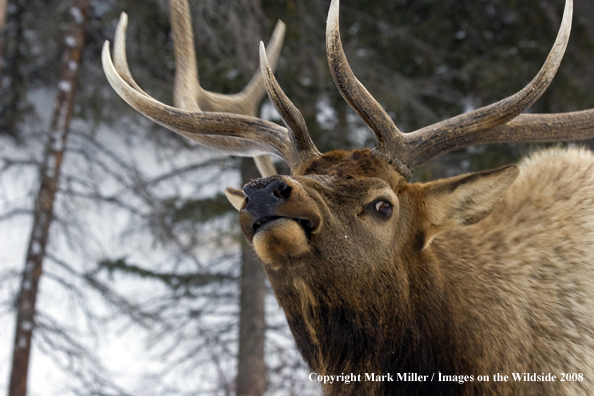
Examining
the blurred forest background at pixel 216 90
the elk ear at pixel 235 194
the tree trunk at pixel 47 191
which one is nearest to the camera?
the elk ear at pixel 235 194

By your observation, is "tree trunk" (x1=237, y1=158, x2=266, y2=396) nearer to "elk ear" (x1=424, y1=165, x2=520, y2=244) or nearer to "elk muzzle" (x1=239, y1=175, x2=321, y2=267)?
"elk ear" (x1=424, y1=165, x2=520, y2=244)

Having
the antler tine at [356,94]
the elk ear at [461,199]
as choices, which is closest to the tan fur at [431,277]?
the elk ear at [461,199]

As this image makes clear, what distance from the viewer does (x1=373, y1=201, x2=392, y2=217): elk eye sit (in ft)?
8.07

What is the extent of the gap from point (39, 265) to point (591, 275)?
6.10m

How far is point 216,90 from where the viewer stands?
7.66 metres

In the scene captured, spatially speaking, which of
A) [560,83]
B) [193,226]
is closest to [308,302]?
[193,226]

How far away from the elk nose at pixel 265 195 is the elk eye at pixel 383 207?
55 cm

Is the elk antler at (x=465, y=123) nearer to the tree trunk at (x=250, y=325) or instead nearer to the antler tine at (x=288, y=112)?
the antler tine at (x=288, y=112)

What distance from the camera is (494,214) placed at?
3160mm

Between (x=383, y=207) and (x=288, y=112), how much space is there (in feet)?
2.25

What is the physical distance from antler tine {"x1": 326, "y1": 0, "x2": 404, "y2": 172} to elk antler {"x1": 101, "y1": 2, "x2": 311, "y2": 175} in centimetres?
37

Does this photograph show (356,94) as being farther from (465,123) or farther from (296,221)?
(296,221)

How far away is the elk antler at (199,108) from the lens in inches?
112

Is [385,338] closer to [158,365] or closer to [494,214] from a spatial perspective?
[494,214]
